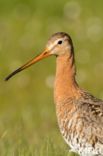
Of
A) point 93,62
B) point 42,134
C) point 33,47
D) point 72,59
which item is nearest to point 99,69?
point 93,62

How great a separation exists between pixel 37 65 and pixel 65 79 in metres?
7.30

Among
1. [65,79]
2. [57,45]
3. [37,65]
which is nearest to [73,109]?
[65,79]

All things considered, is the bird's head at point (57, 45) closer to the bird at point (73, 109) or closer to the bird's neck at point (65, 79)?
the bird at point (73, 109)

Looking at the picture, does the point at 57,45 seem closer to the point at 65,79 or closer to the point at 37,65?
the point at 65,79

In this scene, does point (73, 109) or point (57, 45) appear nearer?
point (73, 109)

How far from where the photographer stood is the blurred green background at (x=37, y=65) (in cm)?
1061

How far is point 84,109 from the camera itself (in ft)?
30.8

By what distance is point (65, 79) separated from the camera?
9.88 m

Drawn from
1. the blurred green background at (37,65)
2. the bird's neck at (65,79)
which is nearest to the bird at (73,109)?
the bird's neck at (65,79)

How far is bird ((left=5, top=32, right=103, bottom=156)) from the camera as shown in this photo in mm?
9195

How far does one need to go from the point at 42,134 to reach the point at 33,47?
6308 mm

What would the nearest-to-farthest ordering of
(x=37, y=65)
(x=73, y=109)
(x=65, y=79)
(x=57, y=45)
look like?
(x=73, y=109) → (x=57, y=45) → (x=65, y=79) → (x=37, y=65)

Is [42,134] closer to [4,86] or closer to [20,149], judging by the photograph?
[20,149]

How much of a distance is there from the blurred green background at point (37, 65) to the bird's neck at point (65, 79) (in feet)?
1.71
